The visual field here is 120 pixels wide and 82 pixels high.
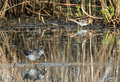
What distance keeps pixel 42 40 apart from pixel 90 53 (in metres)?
1.90

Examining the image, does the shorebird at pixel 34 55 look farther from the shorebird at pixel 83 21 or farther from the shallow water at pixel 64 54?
the shorebird at pixel 83 21

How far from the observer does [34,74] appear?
5.69 meters

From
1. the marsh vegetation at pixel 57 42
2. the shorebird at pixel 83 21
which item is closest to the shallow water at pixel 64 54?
the marsh vegetation at pixel 57 42

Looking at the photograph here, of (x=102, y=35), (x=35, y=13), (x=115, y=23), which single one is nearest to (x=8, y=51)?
(x=102, y=35)

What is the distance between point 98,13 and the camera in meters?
12.2

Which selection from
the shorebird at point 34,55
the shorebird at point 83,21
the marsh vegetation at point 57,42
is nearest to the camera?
the marsh vegetation at point 57,42

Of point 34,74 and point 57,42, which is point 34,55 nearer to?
point 34,74

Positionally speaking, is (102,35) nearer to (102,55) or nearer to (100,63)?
(102,55)

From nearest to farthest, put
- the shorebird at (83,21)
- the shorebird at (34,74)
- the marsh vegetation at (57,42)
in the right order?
1. the shorebird at (34,74)
2. the marsh vegetation at (57,42)
3. the shorebird at (83,21)

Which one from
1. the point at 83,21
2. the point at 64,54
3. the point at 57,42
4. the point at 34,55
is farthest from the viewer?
the point at 83,21

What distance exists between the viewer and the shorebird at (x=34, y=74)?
550 centimetres

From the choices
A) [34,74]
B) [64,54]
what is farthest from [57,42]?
[34,74]

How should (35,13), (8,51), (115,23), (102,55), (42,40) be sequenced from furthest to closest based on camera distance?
(35,13), (115,23), (42,40), (8,51), (102,55)

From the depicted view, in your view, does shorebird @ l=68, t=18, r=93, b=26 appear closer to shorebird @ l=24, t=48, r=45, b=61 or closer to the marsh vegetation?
the marsh vegetation
